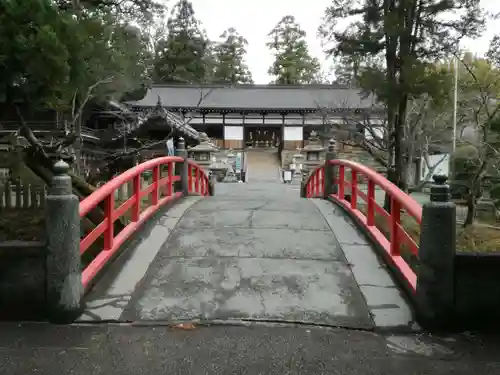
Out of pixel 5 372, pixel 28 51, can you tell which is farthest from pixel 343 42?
pixel 5 372

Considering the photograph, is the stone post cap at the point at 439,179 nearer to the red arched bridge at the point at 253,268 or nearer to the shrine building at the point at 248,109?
the red arched bridge at the point at 253,268

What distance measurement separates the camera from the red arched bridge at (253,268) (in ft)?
12.9

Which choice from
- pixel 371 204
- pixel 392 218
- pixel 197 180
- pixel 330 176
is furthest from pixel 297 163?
pixel 392 218

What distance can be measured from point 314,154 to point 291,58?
32.6 m

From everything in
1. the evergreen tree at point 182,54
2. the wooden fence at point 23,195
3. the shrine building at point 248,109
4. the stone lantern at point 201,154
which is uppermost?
the evergreen tree at point 182,54

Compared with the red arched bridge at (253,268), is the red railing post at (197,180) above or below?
above

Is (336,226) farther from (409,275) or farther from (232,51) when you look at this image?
(232,51)

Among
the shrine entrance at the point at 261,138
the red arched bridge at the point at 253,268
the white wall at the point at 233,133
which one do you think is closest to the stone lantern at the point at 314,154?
the white wall at the point at 233,133

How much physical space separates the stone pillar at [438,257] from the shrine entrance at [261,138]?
3954 centimetres

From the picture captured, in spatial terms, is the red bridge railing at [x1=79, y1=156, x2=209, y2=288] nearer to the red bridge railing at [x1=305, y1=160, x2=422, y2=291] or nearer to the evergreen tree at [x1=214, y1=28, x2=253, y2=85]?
the red bridge railing at [x1=305, y1=160, x2=422, y2=291]

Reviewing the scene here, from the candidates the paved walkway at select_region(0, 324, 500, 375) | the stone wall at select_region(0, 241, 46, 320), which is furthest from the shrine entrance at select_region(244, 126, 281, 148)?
the paved walkway at select_region(0, 324, 500, 375)

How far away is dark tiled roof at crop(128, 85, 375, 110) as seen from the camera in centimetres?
3803

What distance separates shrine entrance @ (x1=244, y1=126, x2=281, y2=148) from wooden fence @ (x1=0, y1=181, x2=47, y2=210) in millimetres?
30774

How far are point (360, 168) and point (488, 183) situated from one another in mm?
19922
